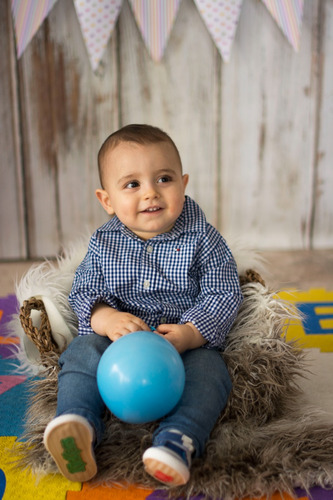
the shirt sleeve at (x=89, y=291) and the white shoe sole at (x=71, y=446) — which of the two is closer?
the white shoe sole at (x=71, y=446)

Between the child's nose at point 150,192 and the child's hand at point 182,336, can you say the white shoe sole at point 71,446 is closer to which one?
the child's hand at point 182,336

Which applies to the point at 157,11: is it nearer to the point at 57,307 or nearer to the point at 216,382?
the point at 57,307

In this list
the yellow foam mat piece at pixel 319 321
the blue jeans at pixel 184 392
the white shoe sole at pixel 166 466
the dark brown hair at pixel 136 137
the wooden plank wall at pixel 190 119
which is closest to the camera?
the white shoe sole at pixel 166 466

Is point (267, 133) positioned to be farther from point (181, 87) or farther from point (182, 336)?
point (182, 336)

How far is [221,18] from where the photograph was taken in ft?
6.66

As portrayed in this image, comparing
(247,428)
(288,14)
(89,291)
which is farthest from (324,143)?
(247,428)

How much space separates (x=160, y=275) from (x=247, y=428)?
1.25 feet

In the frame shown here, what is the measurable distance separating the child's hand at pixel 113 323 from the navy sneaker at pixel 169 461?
254 mm

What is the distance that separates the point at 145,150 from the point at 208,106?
113 centimetres

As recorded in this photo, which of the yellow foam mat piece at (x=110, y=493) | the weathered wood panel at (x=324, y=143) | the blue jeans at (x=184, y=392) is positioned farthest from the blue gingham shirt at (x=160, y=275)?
the weathered wood panel at (x=324, y=143)

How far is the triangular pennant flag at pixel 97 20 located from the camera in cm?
202

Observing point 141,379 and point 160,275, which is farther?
point 160,275

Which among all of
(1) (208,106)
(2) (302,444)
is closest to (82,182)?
(1) (208,106)

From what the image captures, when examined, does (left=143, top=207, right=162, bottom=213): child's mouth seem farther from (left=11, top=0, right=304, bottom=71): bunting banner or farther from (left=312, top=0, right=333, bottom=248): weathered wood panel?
(left=312, top=0, right=333, bottom=248): weathered wood panel
